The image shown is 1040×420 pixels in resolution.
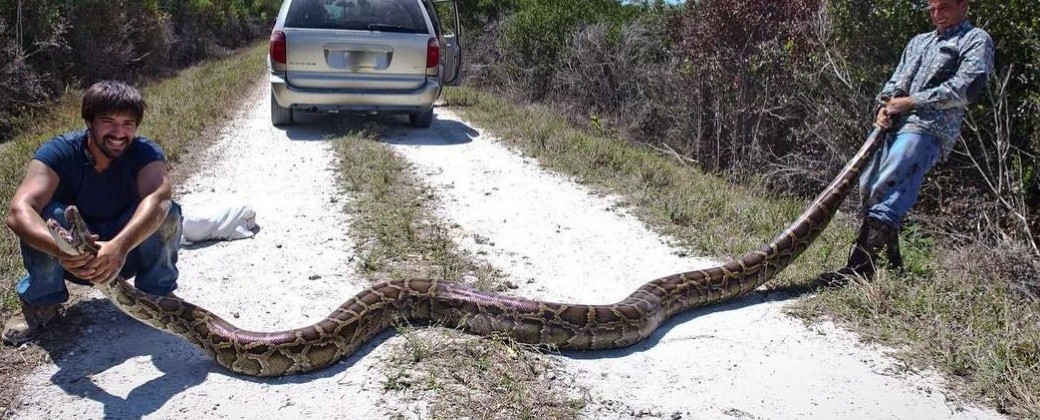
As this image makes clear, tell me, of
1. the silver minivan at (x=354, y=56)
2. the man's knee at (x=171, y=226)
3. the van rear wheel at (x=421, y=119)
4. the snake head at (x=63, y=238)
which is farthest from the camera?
the van rear wheel at (x=421, y=119)

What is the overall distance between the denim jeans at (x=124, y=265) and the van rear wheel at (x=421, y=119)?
7906 mm

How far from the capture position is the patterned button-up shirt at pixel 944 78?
18.1 ft

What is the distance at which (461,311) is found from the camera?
5.15 m

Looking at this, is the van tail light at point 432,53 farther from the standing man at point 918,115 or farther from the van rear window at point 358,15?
the standing man at point 918,115

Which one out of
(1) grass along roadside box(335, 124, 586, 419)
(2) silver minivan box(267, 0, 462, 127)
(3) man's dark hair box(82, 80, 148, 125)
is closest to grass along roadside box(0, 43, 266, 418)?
(3) man's dark hair box(82, 80, 148, 125)

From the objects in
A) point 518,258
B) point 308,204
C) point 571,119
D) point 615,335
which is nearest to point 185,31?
point 571,119

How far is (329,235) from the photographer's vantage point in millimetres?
7152

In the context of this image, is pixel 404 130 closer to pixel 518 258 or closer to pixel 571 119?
pixel 571 119

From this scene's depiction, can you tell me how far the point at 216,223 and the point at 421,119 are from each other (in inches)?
255

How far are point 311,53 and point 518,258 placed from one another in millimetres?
6148

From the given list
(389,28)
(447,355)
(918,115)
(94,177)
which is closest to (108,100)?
(94,177)

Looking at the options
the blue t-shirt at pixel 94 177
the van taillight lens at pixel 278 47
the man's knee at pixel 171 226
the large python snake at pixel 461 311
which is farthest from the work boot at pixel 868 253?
the van taillight lens at pixel 278 47

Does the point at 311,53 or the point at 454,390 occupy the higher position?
the point at 311,53

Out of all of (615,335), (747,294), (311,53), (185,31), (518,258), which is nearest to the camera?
(615,335)
